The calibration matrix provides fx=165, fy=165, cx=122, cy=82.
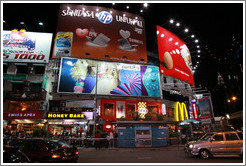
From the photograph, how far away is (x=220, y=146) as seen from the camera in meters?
10.3

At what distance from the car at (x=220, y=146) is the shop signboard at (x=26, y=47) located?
24674 mm

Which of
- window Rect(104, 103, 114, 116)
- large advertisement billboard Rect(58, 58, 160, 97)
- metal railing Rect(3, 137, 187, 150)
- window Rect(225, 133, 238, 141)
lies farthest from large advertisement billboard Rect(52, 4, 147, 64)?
window Rect(225, 133, 238, 141)

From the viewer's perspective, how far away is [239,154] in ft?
33.1

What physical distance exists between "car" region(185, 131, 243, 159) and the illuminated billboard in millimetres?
19016

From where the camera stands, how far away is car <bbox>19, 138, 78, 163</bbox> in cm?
770

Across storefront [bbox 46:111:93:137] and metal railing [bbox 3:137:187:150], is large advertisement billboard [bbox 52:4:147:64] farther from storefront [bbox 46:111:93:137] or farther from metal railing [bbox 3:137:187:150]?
metal railing [bbox 3:137:187:150]

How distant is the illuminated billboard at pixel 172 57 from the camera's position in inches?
1196

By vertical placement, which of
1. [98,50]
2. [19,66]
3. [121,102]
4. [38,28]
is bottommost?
[121,102]

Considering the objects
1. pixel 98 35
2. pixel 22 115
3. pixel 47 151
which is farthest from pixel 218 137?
pixel 98 35

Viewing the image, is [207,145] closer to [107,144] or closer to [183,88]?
[107,144]

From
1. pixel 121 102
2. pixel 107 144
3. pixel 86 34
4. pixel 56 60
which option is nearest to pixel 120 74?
pixel 121 102

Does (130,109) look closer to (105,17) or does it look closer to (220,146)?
(105,17)

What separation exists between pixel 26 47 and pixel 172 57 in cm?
2619

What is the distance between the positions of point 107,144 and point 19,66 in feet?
69.8
